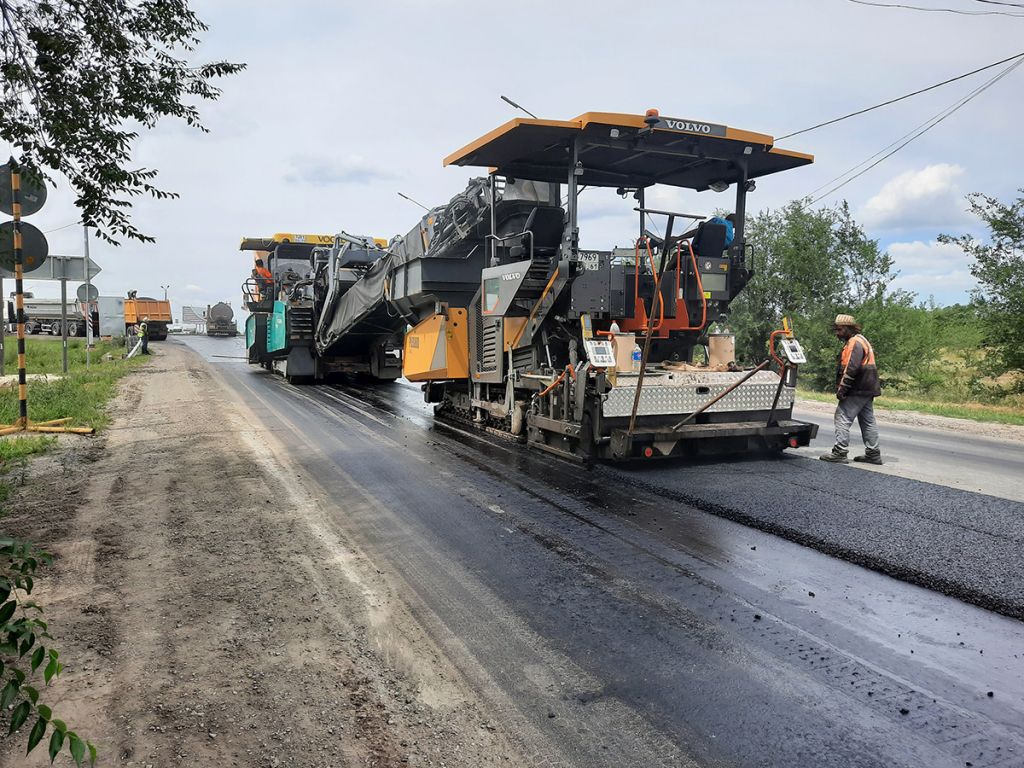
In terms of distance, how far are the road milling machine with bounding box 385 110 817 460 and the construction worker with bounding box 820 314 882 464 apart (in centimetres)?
45

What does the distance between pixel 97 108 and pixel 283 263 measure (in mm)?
13432

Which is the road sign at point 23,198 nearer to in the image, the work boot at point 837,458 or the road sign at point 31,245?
the road sign at point 31,245

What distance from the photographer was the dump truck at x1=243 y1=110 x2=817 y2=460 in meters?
6.98

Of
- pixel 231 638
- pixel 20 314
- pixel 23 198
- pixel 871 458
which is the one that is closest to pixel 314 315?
pixel 20 314

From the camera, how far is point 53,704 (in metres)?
2.76

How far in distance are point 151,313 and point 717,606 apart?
43100 mm

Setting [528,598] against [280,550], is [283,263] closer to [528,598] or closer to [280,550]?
[280,550]

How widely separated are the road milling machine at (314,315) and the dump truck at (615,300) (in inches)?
173

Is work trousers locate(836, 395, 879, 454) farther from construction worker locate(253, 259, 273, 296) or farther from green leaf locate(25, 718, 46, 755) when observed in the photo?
construction worker locate(253, 259, 273, 296)

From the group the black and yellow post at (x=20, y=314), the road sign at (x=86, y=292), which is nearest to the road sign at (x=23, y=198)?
the black and yellow post at (x=20, y=314)

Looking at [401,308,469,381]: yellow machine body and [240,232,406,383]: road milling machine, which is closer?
[401,308,469,381]: yellow machine body

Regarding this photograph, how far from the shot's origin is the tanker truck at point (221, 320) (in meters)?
47.7

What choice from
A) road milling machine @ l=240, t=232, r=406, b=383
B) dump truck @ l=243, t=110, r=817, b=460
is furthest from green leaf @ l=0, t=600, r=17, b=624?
road milling machine @ l=240, t=232, r=406, b=383

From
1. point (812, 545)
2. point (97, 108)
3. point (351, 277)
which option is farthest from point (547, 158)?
point (351, 277)
